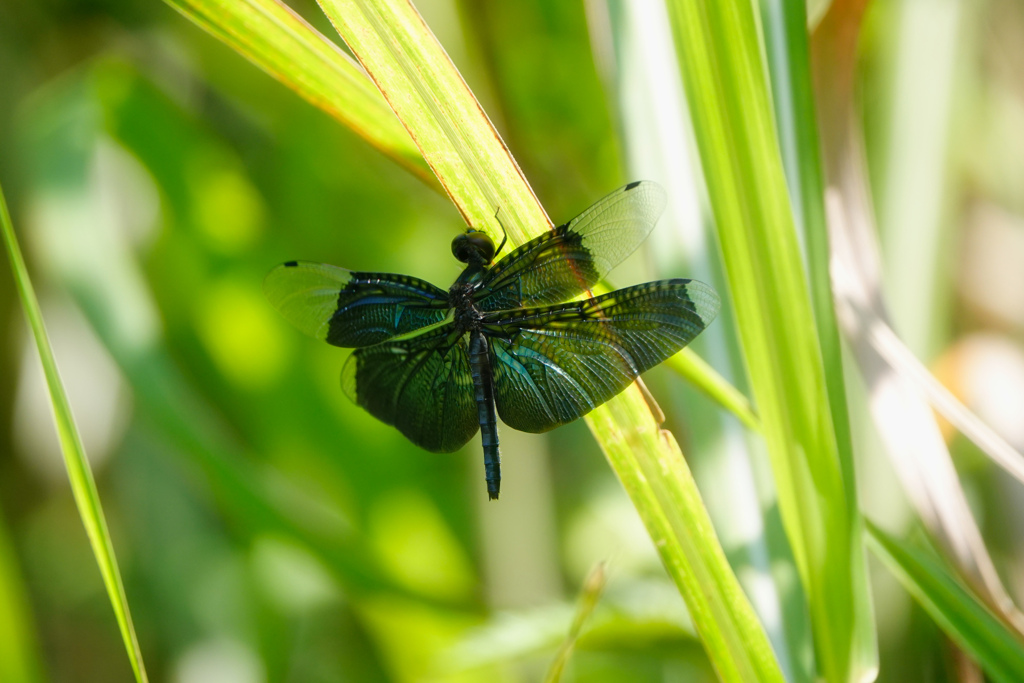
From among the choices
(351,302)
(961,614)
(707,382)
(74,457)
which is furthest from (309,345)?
(961,614)

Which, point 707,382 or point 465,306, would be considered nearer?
point 707,382

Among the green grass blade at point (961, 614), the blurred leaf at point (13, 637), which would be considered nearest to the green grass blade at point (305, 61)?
the green grass blade at point (961, 614)

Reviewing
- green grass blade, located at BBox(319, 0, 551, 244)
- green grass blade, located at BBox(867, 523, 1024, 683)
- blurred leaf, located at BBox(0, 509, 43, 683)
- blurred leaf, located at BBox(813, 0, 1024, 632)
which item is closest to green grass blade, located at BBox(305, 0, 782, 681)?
green grass blade, located at BBox(319, 0, 551, 244)

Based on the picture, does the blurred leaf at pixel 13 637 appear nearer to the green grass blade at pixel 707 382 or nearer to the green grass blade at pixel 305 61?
the green grass blade at pixel 305 61

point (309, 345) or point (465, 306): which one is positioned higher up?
point (309, 345)

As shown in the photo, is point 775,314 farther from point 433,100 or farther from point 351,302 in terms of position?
point 351,302

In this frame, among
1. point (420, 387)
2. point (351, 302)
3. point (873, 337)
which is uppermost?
point (351, 302)

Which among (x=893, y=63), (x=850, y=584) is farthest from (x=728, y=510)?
(x=893, y=63)
